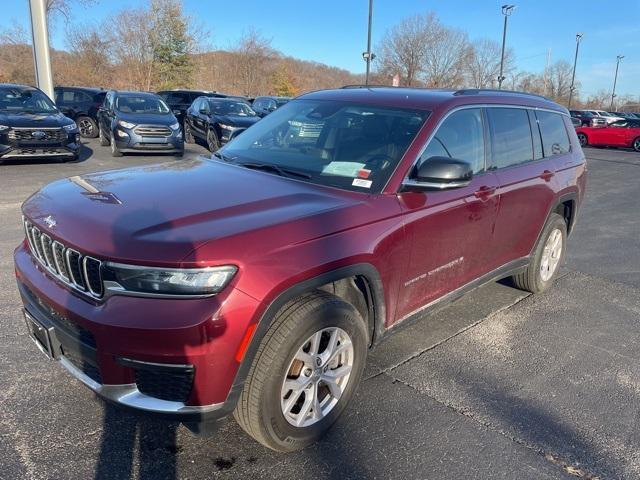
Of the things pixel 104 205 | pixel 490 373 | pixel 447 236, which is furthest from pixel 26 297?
pixel 490 373

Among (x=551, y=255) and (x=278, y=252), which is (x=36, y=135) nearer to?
(x=551, y=255)

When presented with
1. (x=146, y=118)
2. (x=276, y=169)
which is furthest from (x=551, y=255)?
(x=146, y=118)

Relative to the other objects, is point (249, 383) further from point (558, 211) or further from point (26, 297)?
point (558, 211)

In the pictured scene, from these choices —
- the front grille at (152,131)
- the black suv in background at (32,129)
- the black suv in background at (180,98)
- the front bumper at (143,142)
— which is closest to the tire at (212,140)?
the front bumper at (143,142)

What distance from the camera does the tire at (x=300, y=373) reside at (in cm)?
235

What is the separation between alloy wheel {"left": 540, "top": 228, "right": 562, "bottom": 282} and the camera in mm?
4871

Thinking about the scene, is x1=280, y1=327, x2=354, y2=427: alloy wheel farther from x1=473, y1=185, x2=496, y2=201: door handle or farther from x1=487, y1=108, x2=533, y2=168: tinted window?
x1=487, y1=108, x2=533, y2=168: tinted window

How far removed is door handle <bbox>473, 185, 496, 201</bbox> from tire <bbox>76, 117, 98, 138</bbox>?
54.5 feet

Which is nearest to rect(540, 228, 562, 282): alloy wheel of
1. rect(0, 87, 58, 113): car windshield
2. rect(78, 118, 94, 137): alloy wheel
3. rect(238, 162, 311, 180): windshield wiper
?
rect(238, 162, 311, 180): windshield wiper

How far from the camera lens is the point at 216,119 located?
559 inches

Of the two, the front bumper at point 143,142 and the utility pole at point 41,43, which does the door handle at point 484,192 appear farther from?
the utility pole at point 41,43

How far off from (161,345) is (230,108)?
45.2 ft

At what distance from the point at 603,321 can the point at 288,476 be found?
335cm

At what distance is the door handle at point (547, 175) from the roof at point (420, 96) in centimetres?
61
